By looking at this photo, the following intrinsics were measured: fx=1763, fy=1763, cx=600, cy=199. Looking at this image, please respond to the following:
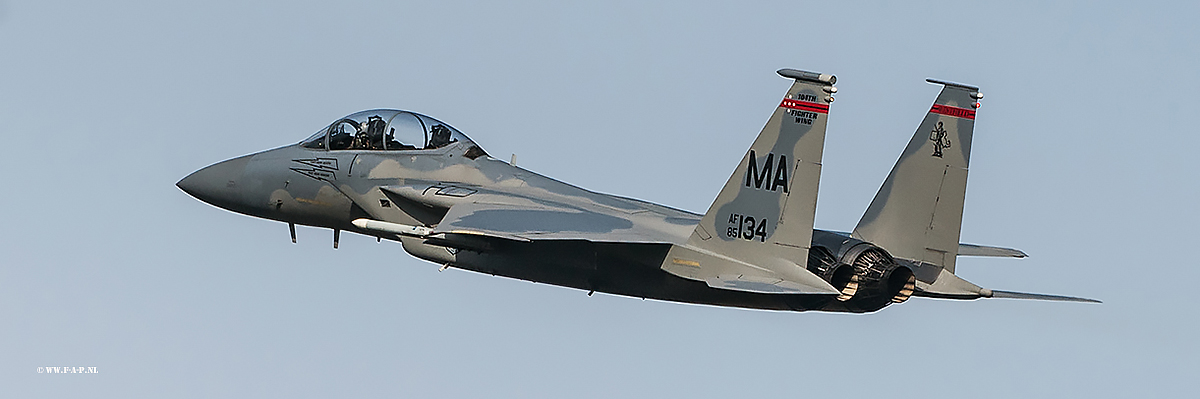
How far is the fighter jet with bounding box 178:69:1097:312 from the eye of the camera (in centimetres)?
1961

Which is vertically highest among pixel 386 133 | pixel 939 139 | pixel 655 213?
pixel 939 139

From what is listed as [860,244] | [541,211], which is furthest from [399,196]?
[860,244]

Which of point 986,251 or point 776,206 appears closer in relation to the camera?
point 776,206

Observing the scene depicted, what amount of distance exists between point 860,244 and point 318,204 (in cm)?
773

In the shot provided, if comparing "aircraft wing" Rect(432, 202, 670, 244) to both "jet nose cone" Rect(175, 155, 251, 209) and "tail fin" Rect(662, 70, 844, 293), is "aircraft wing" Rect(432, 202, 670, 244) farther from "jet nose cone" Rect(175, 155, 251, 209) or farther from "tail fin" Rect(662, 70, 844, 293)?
"jet nose cone" Rect(175, 155, 251, 209)

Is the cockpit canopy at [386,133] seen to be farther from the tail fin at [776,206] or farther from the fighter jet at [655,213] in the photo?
the tail fin at [776,206]

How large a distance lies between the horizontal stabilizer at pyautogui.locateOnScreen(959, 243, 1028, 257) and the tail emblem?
8.31 ft

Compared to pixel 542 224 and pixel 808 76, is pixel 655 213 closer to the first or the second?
pixel 542 224

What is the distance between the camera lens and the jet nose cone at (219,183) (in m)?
24.6

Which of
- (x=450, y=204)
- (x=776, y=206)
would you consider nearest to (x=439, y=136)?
(x=450, y=204)

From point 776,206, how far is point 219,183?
29.4 ft

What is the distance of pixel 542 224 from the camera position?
20.9 metres

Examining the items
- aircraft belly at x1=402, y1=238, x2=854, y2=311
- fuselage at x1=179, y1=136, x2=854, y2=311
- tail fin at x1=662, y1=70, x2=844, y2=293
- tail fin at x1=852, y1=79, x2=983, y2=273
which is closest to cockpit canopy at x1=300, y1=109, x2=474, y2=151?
fuselage at x1=179, y1=136, x2=854, y2=311

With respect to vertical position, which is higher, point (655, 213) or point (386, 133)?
point (386, 133)
